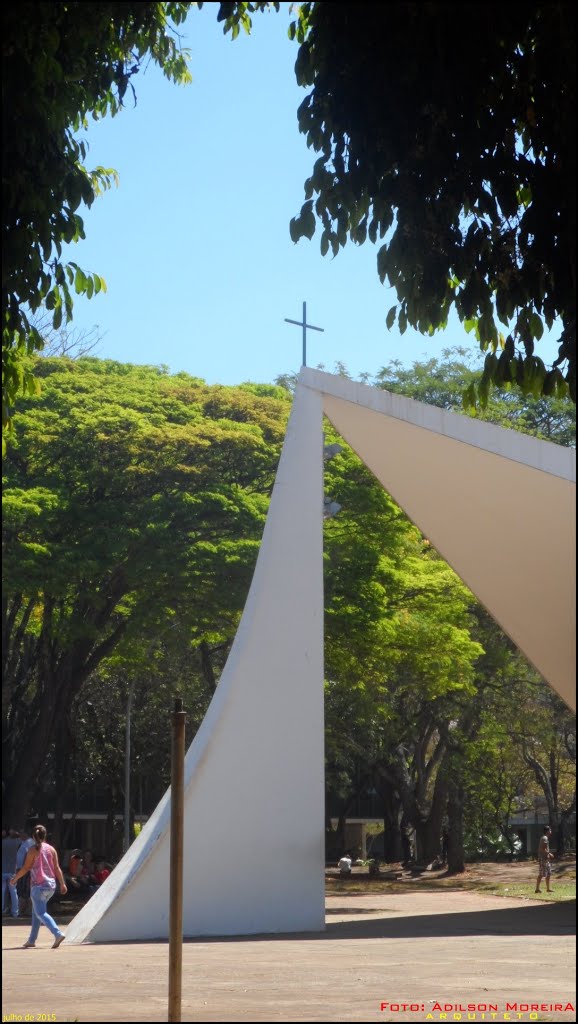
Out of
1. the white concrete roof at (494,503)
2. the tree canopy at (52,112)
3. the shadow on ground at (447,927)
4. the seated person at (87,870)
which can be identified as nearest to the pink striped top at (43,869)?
the shadow on ground at (447,927)

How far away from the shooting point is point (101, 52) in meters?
5.96

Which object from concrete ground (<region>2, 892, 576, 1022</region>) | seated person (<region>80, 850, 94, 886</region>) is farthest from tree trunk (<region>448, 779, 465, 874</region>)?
concrete ground (<region>2, 892, 576, 1022</region>)

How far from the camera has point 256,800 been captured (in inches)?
496

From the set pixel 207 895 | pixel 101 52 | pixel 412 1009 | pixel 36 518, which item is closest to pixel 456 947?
pixel 207 895

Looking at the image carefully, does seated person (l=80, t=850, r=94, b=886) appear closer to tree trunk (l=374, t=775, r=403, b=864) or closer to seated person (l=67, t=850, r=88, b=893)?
seated person (l=67, t=850, r=88, b=893)

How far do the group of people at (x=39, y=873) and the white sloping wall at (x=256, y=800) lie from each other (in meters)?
0.54

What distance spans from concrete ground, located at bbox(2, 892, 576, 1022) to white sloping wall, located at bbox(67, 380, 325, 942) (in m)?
0.46

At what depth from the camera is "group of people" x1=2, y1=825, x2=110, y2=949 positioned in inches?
464

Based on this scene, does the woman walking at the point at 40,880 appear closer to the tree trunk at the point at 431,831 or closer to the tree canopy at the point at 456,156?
the tree canopy at the point at 456,156

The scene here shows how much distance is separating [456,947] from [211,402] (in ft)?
48.8

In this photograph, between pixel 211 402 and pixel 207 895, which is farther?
pixel 211 402

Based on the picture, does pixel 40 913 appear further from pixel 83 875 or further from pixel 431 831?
pixel 431 831

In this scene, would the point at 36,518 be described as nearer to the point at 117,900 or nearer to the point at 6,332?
the point at 117,900

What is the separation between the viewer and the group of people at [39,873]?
1179 cm
